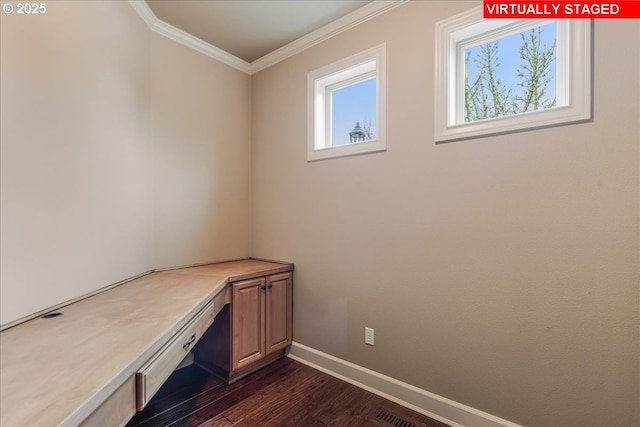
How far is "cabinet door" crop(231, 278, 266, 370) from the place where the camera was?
7.26 ft

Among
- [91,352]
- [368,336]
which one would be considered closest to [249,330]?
[368,336]

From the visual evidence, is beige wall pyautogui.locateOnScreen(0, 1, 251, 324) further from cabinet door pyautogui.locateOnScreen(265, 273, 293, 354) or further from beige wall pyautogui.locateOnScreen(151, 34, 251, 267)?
cabinet door pyautogui.locateOnScreen(265, 273, 293, 354)

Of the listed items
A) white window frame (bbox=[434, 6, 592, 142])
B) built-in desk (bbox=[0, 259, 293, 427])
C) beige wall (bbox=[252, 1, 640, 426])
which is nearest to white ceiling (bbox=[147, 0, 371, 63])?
beige wall (bbox=[252, 1, 640, 426])

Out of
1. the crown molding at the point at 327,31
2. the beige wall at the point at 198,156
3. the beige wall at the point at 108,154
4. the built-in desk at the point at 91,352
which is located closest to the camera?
the built-in desk at the point at 91,352

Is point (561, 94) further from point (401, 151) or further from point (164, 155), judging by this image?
point (164, 155)

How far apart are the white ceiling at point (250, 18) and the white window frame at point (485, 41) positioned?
2.44ft

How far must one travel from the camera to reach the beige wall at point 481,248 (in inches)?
55.3

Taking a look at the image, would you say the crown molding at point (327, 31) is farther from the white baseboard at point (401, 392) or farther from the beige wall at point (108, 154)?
the white baseboard at point (401, 392)

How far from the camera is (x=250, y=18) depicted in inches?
91.0

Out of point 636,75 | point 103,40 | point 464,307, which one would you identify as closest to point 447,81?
point 636,75

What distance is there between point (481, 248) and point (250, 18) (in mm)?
2415

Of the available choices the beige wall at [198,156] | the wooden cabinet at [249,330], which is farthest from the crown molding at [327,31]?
the wooden cabinet at [249,330]

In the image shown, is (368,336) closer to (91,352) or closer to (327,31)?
(91,352)

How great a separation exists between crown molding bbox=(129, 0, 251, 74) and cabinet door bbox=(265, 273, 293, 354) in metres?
2.17
